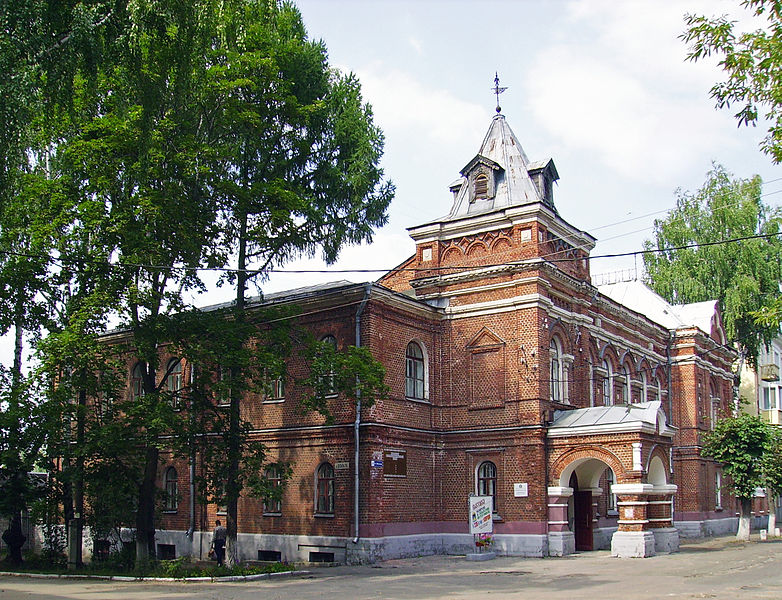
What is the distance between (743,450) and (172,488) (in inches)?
831

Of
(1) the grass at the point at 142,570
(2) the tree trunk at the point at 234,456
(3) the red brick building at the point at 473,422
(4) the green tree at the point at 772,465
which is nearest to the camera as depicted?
(1) the grass at the point at 142,570

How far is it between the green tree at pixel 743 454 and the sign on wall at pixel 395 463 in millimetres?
15104

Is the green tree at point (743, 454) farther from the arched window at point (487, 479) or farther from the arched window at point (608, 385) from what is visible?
the arched window at point (487, 479)

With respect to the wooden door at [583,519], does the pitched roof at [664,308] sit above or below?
above

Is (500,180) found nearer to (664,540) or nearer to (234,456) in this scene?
(664,540)

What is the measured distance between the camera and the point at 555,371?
25.6 m

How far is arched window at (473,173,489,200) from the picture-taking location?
88.7 feet

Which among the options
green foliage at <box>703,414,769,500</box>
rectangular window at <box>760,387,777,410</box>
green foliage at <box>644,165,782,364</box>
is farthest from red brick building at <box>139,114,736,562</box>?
rectangular window at <box>760,387,777,410</box>

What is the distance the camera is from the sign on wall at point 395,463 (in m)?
22.5

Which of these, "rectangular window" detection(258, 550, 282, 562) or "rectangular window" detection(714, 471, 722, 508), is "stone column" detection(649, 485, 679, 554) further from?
"rectangular window" detection(714, 471, 722, 508)

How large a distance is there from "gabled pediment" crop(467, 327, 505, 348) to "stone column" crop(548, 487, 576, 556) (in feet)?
14.8

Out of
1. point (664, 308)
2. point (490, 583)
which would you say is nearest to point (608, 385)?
point (664, 308)

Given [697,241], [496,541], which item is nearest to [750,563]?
[496,541]

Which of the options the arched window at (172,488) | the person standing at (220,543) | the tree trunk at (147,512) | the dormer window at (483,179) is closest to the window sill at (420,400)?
the person standing at (220,543)
